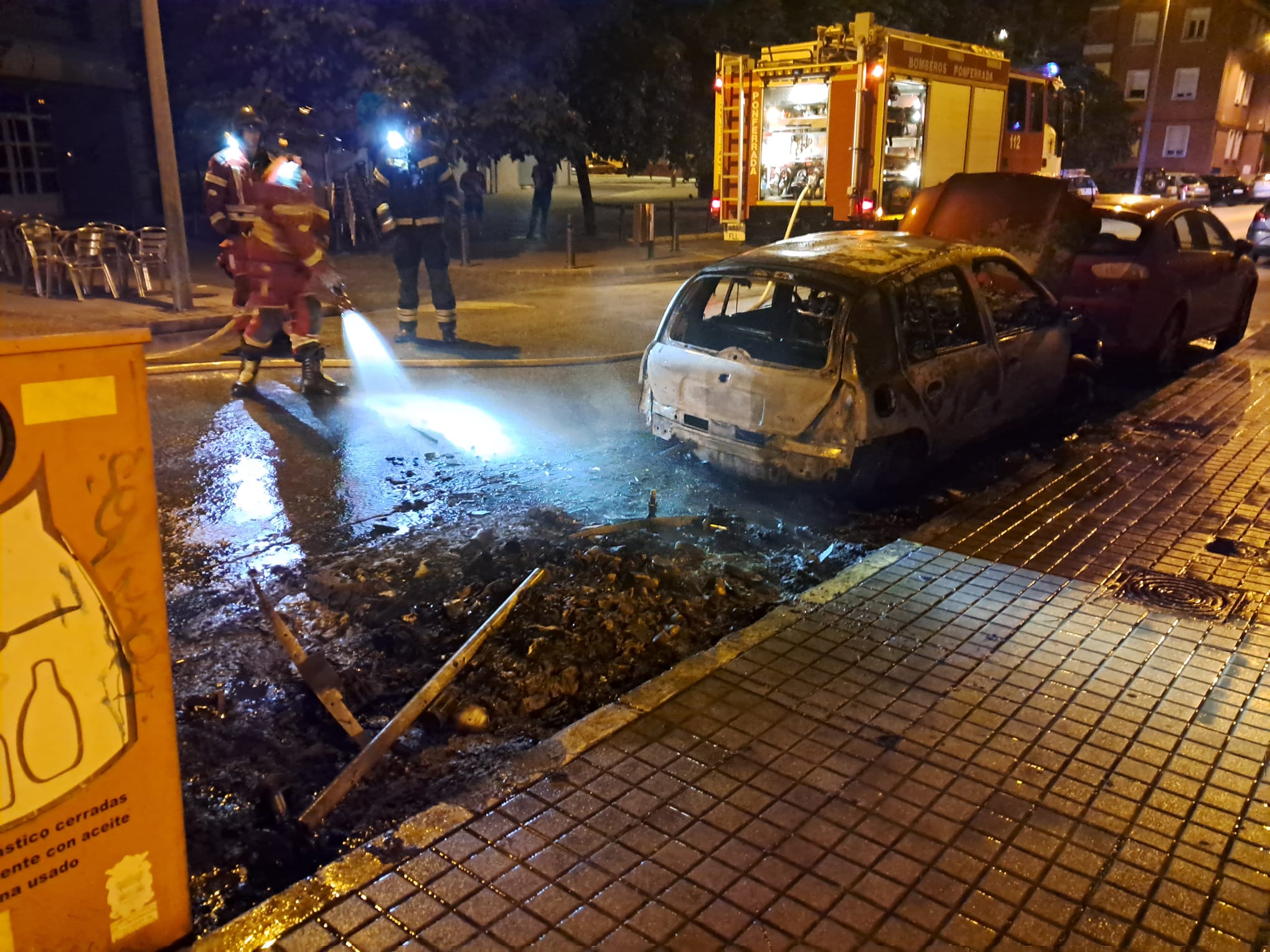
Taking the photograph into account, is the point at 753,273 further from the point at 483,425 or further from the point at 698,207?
the point at 698,207

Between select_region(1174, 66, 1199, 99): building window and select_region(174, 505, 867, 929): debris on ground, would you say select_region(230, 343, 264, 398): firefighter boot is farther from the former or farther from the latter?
select_region(1174, 66, 1199, 99): building window

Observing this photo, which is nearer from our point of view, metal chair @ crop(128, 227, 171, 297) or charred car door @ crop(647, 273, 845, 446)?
charred car door @ crop(647, 273, 845, 446)

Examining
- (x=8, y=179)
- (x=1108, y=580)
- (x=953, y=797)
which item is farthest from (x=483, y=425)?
(x=8, y=179)

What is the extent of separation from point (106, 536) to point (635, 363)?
27.1ft

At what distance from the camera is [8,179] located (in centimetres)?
2194

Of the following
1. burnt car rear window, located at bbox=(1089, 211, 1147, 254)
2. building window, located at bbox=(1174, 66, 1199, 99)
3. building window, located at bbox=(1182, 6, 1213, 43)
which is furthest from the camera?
building window, located at bbox=(1174, 66, 1199, 99)

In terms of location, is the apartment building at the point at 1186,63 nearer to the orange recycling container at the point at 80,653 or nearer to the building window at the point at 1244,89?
the building window at the point at 1244,89

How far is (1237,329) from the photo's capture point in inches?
455

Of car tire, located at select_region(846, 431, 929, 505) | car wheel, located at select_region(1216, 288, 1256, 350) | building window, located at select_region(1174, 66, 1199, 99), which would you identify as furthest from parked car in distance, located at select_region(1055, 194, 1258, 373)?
building window, located at select_region(1174, 66, 1199, 99)

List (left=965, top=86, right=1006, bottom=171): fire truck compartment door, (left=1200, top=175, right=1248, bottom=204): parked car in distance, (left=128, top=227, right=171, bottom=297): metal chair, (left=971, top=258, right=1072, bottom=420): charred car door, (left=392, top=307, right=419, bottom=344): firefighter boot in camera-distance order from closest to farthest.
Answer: (left=971, top=258, right=1072, bottom=420): charred car door
(left=392, top=307, right=419, bottom=344): firefighter boot
(left=128, top=227, right=171, bottom=297): metal chair
(left=965, top=86, right=1006, bottom=171): fire truck compartment door
(left=1200, top=175, right=1248, bottom=204): parked car in distance

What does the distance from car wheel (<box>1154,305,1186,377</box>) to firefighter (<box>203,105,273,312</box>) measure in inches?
332

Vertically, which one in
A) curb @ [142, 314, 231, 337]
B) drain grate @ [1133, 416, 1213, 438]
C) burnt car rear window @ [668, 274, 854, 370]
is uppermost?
burnt car rear window @ [668, 274, 854, 370]

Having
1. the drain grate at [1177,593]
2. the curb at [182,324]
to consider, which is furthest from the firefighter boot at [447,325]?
the drain grate at [1177,593]

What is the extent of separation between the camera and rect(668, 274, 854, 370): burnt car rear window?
6.17m
